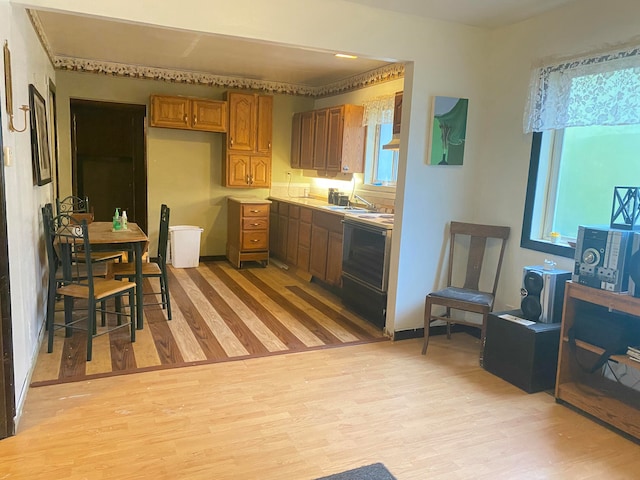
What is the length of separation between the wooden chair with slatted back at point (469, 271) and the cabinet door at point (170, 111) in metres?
3.58

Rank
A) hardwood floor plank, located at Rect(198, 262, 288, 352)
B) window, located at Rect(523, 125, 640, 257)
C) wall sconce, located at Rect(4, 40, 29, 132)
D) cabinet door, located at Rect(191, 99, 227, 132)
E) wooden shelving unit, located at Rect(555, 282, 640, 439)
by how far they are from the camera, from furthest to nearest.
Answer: cabinet door, located at Rect(191, 99, 227, 132)
hardwood floor plank, located at Rect(198, 262, 288, 352)
window, located at Rect(523, 125, 640, 257)
wooden shelving unit, located at Rect(555, 282, 640, 439)
wall sconce, located at Rect(4, 40, 29, 132)

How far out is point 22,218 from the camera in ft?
9.11

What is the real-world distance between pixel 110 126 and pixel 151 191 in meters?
1.89

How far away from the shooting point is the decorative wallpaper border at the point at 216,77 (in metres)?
5.10

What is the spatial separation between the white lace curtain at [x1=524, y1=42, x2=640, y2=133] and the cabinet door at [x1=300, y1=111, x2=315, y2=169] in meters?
3.13

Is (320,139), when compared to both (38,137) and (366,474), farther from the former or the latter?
(366,474)

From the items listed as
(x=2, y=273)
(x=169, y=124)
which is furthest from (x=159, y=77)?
(x=2, y=273)

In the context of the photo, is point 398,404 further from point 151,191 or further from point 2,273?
point 151,191

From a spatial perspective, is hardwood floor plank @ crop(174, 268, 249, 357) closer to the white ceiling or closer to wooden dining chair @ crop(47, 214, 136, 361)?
wooden dining chair @ crop(47, 214, 136, 361)

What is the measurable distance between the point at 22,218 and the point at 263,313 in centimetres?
211

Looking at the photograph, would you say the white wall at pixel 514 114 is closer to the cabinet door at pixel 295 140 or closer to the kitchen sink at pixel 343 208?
the kitchen sink at pixel 343 208

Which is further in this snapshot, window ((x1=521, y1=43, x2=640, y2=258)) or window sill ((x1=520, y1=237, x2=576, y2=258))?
window sill ((x1=520, y1=237, x2=576, y2=258))

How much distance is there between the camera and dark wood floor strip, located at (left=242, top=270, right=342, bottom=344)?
3.81 m

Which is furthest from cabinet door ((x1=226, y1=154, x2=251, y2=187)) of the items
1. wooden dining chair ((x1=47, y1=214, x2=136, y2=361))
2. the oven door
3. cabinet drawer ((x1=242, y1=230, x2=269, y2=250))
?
wooden dining chair ((x1=47, y1=214, x2=136, y2=361))
